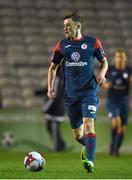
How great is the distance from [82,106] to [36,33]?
476 inches

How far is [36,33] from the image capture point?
858 inches

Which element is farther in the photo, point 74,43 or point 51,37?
point 51,37

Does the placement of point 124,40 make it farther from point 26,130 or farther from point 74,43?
point 74,43

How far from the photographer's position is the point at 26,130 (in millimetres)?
16984

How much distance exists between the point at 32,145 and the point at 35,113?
73 cm

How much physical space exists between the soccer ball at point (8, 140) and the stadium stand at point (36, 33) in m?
1.86

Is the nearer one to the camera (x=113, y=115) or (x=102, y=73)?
(x=102, y=73)

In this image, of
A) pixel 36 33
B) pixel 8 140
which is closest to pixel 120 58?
pixel 8 140

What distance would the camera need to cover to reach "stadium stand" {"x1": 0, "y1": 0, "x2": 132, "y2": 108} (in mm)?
19641

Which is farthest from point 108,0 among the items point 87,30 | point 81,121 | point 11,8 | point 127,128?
point 81,121

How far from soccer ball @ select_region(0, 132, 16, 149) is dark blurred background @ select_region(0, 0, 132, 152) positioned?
91 millimetres

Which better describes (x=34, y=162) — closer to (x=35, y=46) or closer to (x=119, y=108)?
(x=119, y=108)

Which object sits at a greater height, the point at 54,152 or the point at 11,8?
the point at 11,8

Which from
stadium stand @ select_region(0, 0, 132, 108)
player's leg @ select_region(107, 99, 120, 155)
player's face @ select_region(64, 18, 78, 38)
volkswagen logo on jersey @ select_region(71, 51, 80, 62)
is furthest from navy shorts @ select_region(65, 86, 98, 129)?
stadium stand @ select_region(0, 0, 132, 108)
